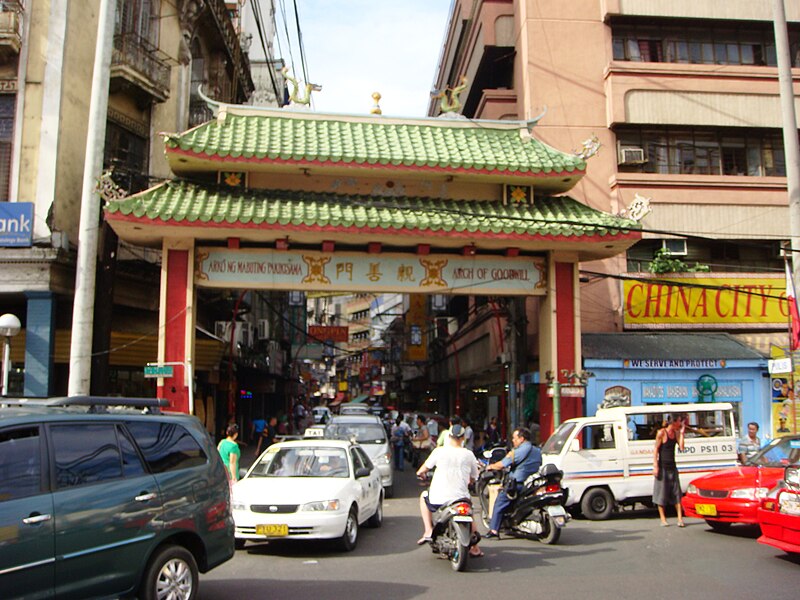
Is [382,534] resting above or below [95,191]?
below

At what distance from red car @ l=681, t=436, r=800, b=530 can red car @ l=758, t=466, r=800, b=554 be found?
1432mm

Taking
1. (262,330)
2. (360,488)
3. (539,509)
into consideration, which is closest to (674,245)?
(539,509)

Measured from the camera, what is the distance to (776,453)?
1320 centimetres

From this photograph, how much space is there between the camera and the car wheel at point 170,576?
6641 mm

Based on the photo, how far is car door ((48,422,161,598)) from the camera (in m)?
5.91

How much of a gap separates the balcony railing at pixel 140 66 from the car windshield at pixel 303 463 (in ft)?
39.9

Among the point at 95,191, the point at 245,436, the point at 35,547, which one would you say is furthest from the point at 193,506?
the point at 245,436

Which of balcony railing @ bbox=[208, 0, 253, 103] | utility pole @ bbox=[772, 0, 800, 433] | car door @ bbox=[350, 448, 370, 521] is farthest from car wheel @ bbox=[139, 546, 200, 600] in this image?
balcony railing @ bbox=[208, 0, 253, 103]

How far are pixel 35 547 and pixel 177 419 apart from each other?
2.25m

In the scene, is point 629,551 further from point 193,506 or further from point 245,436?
point 245,436

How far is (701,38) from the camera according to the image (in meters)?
24.6

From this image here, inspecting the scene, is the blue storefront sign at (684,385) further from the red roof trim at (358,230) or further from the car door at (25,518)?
the car door at (25,518)

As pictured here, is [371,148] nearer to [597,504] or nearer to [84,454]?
[597,504]

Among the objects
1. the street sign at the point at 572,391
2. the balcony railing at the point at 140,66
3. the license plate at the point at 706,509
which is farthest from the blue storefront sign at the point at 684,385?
the balcony railing at the point at 140,66
